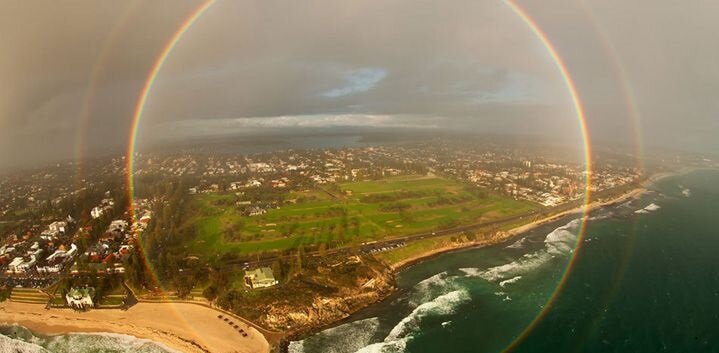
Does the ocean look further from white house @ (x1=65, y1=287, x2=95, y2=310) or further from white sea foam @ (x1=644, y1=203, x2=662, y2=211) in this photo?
white sea foam @ (x1=644, y1=203, x2=662, y2=211)

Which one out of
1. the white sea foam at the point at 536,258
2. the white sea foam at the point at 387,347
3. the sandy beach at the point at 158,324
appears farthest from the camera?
the white sea foam at the point at 536,258

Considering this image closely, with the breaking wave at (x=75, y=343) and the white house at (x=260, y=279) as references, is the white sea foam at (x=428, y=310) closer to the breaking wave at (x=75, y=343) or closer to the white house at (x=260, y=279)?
the white house at (x=260, y=279)

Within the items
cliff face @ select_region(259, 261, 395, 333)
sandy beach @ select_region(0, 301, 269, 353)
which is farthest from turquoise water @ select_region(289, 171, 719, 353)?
sandy beach @ select_region(0, 301, 269, 353)

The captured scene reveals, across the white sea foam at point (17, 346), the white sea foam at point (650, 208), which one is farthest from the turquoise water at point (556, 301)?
the white sea foam at point (17, 346)

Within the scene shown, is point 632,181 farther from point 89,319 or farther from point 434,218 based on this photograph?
point 89,319

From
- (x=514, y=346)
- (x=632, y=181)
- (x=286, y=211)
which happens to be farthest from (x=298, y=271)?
(x=632, y=181)

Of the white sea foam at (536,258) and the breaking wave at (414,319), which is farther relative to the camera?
the white sea foam at (536,258)
